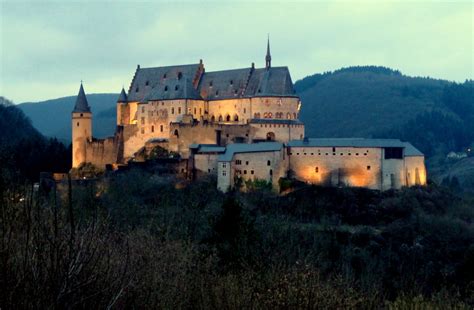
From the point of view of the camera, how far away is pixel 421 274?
1897 inches

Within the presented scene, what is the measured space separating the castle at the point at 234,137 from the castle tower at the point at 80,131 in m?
0.09

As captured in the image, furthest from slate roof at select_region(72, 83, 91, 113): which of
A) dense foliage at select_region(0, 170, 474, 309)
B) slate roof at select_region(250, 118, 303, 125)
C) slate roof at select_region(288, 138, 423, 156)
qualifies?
slate roof at select_region(288, 138, 423, 156)

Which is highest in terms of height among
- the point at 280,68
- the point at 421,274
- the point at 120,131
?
the point at 280,68

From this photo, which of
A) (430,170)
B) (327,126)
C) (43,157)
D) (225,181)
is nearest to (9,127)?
(43,157)

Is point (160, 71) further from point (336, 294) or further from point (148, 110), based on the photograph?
point (336, 294)

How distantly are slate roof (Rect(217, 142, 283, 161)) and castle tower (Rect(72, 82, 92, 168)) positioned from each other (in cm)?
1558

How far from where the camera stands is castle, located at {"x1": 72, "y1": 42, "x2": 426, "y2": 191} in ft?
194

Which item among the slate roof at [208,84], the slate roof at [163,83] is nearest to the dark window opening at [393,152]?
the slate roof at [208,84]

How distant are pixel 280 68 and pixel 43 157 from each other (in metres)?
23.7

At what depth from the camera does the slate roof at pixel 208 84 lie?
71.1 m

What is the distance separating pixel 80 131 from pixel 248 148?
740 inches

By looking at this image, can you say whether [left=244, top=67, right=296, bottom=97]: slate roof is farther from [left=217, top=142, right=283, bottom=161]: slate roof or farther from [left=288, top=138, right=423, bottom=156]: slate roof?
[left=217, top=142, right=283, bottom=161]: slate roof

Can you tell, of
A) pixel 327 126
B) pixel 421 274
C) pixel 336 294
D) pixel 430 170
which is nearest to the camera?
pixel 336 294

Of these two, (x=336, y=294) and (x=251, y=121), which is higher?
(x=251, y=121)
